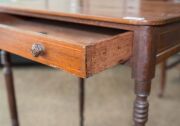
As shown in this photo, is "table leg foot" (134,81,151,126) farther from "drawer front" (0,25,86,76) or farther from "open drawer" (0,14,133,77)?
"drawer front" (0,25,86,76)

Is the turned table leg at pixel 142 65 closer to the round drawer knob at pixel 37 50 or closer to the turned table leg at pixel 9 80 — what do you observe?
the round drawer knob at pixel 37 50

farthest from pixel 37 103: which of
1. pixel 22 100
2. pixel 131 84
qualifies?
pixel 131 84

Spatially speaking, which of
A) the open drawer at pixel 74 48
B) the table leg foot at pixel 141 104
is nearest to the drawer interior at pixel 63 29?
the open drawer at pixel 74 48

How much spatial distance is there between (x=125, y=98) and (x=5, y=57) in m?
0.83

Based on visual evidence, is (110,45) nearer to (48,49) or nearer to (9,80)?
(48,49)

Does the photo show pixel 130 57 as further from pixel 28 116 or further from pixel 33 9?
pixel 28 116

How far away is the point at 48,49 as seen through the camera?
0.63 meters

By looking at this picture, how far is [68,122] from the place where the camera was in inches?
54.9

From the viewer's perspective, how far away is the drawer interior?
769 mm

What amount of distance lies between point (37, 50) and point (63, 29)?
0.26 meters

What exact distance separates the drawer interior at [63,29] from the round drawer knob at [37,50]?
0.07 metres

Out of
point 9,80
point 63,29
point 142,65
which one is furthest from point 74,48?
point 9,80

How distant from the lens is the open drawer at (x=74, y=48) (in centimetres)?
56

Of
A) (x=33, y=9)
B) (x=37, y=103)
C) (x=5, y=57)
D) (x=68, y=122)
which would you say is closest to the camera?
(x=33, y=9)
